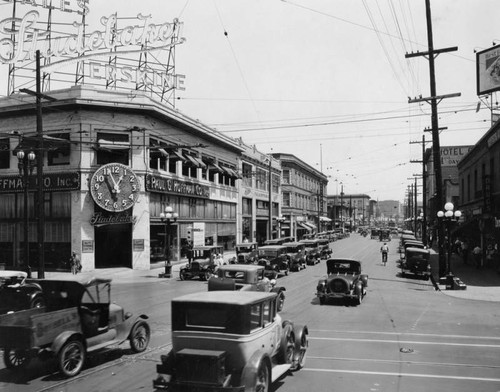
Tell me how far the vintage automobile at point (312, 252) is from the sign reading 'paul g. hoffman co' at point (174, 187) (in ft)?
35.4

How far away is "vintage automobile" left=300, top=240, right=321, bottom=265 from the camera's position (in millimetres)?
39656

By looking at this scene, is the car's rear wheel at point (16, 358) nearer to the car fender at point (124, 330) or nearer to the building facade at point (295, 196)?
the car fender at point (124, 330)

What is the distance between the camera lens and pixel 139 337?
12.1m

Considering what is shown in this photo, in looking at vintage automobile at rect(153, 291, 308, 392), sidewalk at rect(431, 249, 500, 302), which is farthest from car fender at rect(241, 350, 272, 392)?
sidewalk at rect(431, 249, 500, 302)

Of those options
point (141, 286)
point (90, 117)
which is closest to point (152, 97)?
point (90, 117)

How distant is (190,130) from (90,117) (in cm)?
1086

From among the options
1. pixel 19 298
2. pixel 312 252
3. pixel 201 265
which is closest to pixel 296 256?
pixel 312 252

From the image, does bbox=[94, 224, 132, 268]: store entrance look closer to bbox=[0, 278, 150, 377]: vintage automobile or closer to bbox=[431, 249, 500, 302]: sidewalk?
bbox=[431, 249, 500, 302]: sidewalk

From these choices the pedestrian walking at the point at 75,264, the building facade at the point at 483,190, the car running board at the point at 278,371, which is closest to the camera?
the car running board at the point at 278,371

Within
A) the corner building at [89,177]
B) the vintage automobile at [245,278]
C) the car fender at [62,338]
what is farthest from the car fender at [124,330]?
the corner building at [89,177]

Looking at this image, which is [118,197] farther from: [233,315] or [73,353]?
[233,315]

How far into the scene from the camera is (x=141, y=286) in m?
26.6

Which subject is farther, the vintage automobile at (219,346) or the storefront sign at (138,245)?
the storefront sign at (138,245)

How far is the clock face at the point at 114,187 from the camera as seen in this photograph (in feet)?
107
